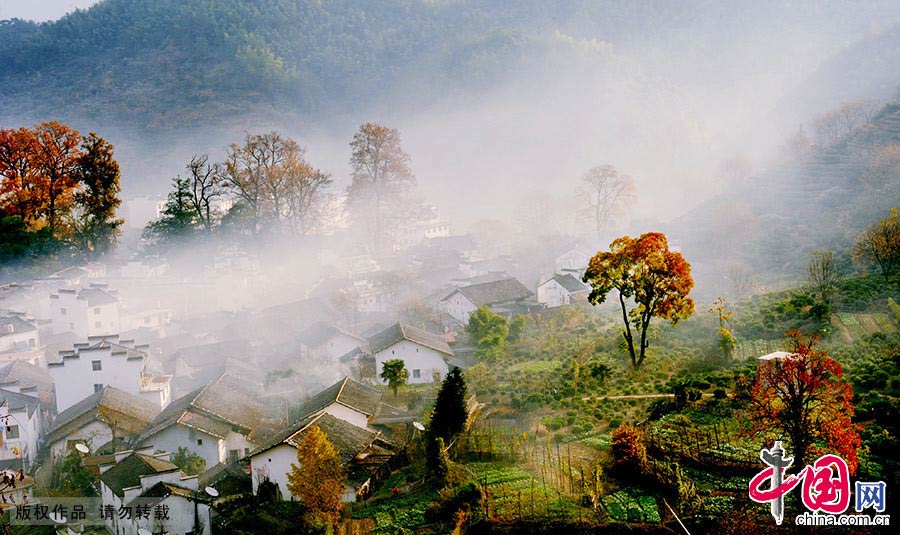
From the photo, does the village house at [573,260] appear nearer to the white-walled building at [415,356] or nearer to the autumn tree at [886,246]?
the white-walled building at [415,356]

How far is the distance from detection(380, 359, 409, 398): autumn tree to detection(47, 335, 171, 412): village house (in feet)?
20.1

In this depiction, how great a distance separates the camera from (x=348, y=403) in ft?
48.8

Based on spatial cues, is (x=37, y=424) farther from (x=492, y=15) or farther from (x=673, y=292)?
(x=492, y=15)

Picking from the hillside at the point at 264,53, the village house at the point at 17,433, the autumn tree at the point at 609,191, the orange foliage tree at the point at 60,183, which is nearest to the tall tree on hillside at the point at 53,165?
the orange foliage tree at the point at 60,183

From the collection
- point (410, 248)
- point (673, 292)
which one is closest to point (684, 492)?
point (673, 292)

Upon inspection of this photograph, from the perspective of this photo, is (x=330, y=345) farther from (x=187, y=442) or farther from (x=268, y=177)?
(x=268, y=177)

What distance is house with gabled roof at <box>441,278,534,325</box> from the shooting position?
2336 cm

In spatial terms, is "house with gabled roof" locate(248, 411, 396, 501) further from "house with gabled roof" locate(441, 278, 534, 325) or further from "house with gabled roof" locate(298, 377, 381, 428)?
"house with gabled roof" locate(441, 278, 534, 325)

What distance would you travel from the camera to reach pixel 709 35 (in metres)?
83.9

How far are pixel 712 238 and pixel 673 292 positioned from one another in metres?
16.4

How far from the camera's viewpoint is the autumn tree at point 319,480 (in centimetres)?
1092

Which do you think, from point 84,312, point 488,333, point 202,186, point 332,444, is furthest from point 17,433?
point 202,186

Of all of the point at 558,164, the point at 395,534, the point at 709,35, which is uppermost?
the point at 709,35

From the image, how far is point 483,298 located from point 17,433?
1358 centimetres
